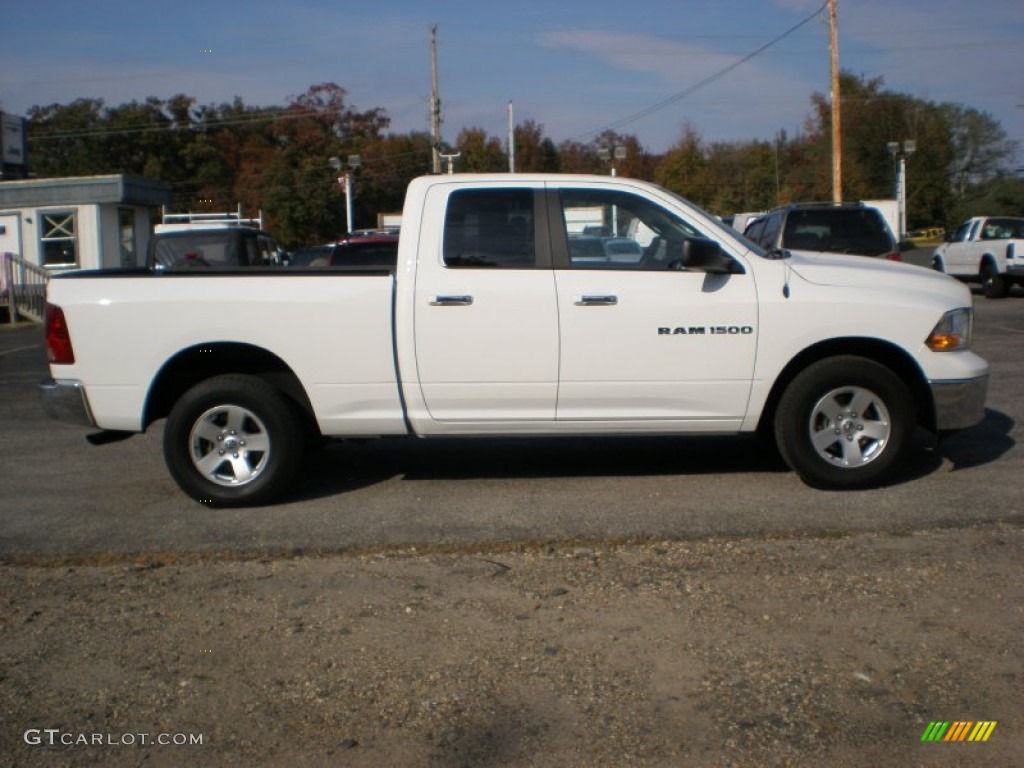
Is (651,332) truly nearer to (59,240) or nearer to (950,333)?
(950,333)

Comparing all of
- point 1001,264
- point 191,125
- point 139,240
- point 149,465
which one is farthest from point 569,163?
point 149,465

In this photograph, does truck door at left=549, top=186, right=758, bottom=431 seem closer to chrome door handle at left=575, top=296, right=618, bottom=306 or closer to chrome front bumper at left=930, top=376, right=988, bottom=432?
chrome door handle at left=575, top=296, right=618, bottom=306

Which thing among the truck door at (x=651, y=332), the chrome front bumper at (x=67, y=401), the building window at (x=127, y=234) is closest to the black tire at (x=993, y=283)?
the truck door at (x=651, y=332)

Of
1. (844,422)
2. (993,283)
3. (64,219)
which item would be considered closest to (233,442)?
(844,422)

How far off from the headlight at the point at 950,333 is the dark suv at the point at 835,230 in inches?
298

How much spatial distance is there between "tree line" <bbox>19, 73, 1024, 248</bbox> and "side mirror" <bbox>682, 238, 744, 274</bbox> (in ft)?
108

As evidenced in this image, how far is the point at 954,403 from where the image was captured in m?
6.79

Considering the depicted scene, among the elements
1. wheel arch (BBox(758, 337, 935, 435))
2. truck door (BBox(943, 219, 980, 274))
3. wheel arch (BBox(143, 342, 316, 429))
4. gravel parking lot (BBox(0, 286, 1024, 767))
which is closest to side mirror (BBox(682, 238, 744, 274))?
wheel arch (BBox(758, 337, 935, 435))

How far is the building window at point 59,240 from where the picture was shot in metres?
28.7

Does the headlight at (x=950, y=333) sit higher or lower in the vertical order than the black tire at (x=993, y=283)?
lower

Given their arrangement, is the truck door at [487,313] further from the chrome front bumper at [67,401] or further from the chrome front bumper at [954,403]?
the chrome front bumper at [954,403]

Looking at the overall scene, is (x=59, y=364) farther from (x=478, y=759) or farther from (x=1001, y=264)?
(x=1001, y=264)

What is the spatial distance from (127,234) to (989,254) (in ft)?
70.1

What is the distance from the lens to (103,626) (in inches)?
199
